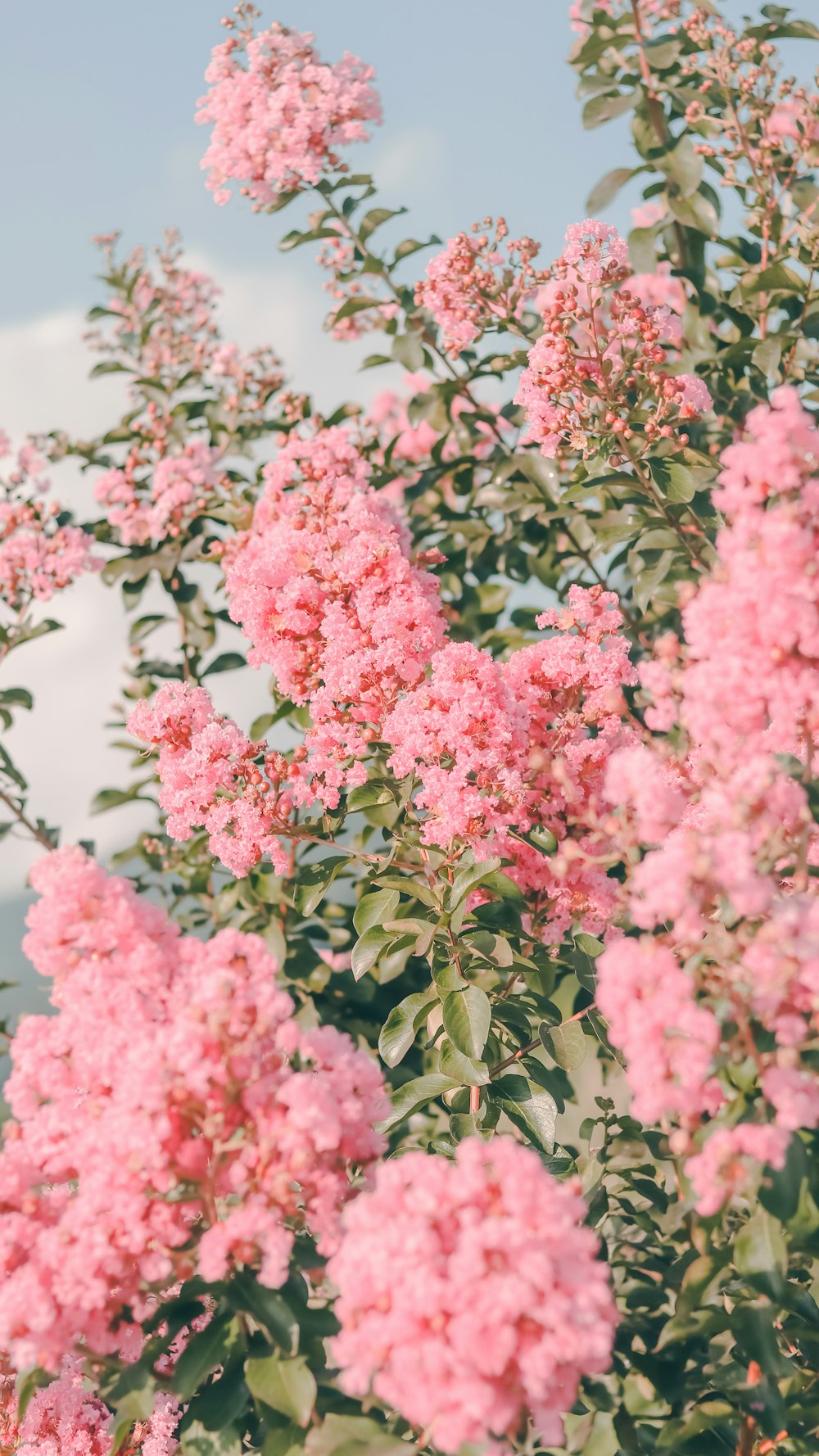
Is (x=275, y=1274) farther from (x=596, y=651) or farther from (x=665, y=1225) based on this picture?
(x=596, y=651)

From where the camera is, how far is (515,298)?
3.61 metres

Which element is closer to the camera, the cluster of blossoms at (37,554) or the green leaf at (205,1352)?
the green leaf at (205,1352)

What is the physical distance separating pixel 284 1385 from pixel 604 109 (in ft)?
11.6

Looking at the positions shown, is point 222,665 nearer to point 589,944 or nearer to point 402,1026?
point 402,1026

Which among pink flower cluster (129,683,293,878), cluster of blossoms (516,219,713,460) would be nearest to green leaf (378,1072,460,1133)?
pink flower cluster (129,683,293,878)

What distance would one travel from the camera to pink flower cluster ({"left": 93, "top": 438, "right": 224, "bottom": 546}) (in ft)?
13.8

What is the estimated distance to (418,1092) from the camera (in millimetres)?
2564

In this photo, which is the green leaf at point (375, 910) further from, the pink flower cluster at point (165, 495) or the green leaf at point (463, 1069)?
the pink flower cluster at point (165, 495)

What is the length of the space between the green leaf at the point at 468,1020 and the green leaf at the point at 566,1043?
0.27 meters

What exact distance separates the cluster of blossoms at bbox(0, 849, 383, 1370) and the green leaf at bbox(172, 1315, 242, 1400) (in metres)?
0.10

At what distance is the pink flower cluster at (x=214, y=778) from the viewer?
2762 mm

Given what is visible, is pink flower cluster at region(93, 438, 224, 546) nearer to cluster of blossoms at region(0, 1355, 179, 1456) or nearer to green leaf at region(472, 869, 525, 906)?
green leaf at region(472, 869, 525, 906)

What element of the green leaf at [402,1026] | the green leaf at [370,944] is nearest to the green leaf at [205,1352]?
the green leaf at [402,1026]

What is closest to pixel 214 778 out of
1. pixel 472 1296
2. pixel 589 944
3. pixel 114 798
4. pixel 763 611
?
pixel 589 944
